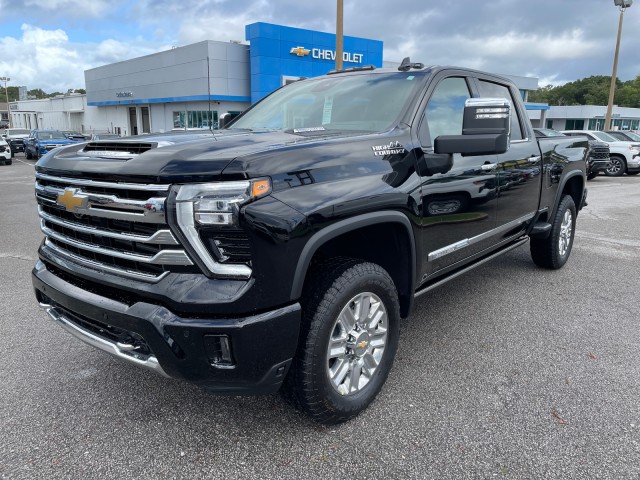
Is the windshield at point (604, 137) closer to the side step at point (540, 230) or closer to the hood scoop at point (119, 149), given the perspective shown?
the side step at point (540, 230)

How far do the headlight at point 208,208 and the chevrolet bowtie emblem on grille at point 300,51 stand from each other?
2948 cm

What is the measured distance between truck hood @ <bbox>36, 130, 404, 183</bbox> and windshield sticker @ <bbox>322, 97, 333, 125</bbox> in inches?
26.4

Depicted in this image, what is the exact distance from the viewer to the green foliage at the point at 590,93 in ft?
309

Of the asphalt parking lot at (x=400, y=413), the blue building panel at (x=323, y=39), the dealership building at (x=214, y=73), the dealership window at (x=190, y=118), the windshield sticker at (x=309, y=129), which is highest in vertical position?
the blue building panel at (x=323, y=39)

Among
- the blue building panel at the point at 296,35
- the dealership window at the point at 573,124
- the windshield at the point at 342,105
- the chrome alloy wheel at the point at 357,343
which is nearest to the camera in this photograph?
the chrome alloy wheel at the point at 357,343

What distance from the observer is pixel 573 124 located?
63500 mm

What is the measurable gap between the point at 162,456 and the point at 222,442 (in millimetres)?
297

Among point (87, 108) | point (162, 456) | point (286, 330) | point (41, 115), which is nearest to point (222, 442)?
point (162, 456)

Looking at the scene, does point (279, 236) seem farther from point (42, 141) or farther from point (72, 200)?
point (42, 141)

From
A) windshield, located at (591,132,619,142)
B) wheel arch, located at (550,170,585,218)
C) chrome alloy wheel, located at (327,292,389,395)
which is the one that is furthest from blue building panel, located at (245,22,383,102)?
chrome alloy wheel, located at (327,292,389,395)

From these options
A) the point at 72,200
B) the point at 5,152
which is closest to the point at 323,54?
the point at 5,152

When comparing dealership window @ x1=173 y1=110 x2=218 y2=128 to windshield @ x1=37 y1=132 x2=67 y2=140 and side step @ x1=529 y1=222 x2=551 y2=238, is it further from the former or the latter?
side step @ x1=529 y1=222 x2=551 y2=238

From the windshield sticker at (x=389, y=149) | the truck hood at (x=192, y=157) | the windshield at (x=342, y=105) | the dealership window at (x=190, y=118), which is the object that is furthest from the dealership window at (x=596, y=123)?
the truck hood at (x=192, y=157)

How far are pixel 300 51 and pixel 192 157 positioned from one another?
1162 inches
